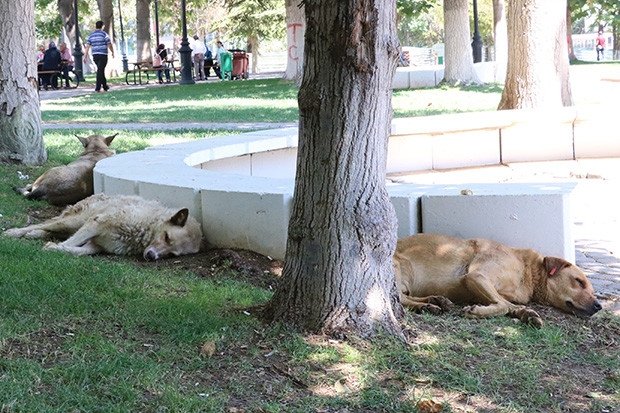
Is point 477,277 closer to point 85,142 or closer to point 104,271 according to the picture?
point 104,271

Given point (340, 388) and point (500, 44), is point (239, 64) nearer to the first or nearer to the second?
point (500, 44)

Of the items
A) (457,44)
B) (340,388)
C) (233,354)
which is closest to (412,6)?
(457,44)

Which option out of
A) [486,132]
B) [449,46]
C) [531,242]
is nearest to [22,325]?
[531,242]

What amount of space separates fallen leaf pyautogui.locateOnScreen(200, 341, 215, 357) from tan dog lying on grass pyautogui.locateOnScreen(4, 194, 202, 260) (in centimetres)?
226

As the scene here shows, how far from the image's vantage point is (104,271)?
6.20m

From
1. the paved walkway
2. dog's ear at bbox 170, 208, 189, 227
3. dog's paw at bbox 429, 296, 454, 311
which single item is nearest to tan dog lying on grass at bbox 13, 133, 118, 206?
dog's ear at bbox 170, 208, 189, 227

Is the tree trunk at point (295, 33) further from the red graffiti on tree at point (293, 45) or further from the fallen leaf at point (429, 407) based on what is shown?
the fallen leaf at point (429, 407)

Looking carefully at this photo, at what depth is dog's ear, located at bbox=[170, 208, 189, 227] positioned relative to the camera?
699 cm

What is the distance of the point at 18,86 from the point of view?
11469mm

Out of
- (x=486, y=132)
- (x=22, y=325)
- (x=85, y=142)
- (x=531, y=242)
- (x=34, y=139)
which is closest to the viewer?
(x=22, y=325)

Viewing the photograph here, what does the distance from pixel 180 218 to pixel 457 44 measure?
20443 millimetres

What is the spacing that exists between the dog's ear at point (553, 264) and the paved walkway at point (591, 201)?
0.51 m

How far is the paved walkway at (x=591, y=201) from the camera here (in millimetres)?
7375

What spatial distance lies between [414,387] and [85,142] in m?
7.24
